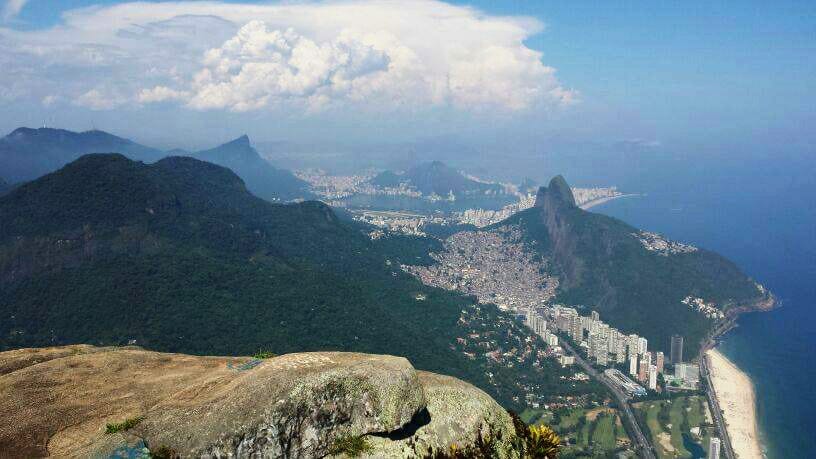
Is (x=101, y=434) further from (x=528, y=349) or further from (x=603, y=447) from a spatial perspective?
(x=528, y=349)

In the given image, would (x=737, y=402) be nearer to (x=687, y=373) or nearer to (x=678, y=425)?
(x=687, y=373)

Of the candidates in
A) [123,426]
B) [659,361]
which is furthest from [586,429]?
[123,426]

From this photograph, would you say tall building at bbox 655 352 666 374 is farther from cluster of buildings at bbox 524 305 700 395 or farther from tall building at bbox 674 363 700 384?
tall building at bbox 674 363 700 384

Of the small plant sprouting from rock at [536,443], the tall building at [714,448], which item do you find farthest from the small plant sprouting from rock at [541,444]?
the tall building at [714,448]

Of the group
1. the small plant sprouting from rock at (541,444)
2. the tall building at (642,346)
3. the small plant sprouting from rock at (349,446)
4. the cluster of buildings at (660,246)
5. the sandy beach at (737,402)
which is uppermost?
the small plant sprouting from rock at (349,446)

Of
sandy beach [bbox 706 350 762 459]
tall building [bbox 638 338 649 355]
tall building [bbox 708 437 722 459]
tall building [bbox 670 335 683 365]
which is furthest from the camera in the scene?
tall building [bbox 670 335 683 365]

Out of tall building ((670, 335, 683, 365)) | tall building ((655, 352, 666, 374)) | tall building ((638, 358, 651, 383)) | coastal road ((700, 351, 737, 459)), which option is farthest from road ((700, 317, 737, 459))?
tall building ((638, 358, 651, 383))

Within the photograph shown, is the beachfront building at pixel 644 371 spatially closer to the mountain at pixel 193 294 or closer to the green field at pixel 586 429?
the mountain at pixel 193 294
